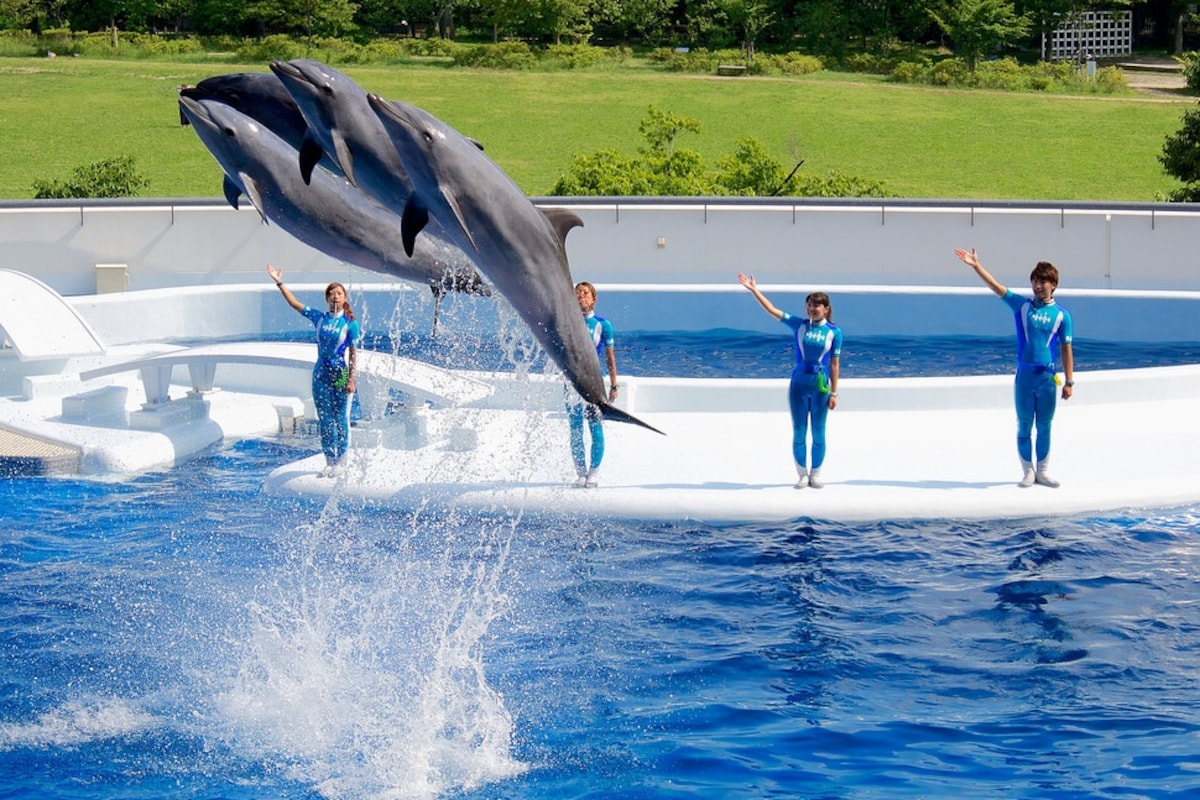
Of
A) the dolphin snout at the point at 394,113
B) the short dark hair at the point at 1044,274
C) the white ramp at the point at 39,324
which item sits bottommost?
the white ramp at the point at 39,324

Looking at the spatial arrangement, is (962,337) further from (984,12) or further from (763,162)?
(984,12)

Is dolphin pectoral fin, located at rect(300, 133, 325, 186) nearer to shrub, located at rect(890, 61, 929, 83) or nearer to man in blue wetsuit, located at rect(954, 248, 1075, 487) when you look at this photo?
man in blue wetsuit, located at rect(954, 248, 1075, 487)

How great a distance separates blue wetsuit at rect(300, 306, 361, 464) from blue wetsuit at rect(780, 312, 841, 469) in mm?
3014

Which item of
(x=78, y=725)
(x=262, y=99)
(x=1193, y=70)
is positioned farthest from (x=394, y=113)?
(x=1193, y=70)

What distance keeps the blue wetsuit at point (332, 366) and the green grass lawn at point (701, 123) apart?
826 inches

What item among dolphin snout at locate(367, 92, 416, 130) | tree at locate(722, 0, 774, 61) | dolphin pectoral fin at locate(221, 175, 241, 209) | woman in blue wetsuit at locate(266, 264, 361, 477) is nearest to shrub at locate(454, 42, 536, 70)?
tree at locate(722, 0, 774, 61)

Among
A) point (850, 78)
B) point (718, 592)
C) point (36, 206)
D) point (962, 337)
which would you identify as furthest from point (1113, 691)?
point (850, 78)

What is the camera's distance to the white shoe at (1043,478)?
34.7ft

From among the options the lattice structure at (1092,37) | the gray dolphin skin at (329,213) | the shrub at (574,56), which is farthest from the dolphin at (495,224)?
the lattice structure at (1092,37)

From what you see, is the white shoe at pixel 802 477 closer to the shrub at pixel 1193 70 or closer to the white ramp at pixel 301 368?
the white ramp at pixel 301 368

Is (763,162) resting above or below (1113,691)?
above

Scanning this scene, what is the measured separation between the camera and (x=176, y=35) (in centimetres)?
4725

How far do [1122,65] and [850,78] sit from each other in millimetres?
9521

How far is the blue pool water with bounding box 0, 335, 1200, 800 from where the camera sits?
739cm
